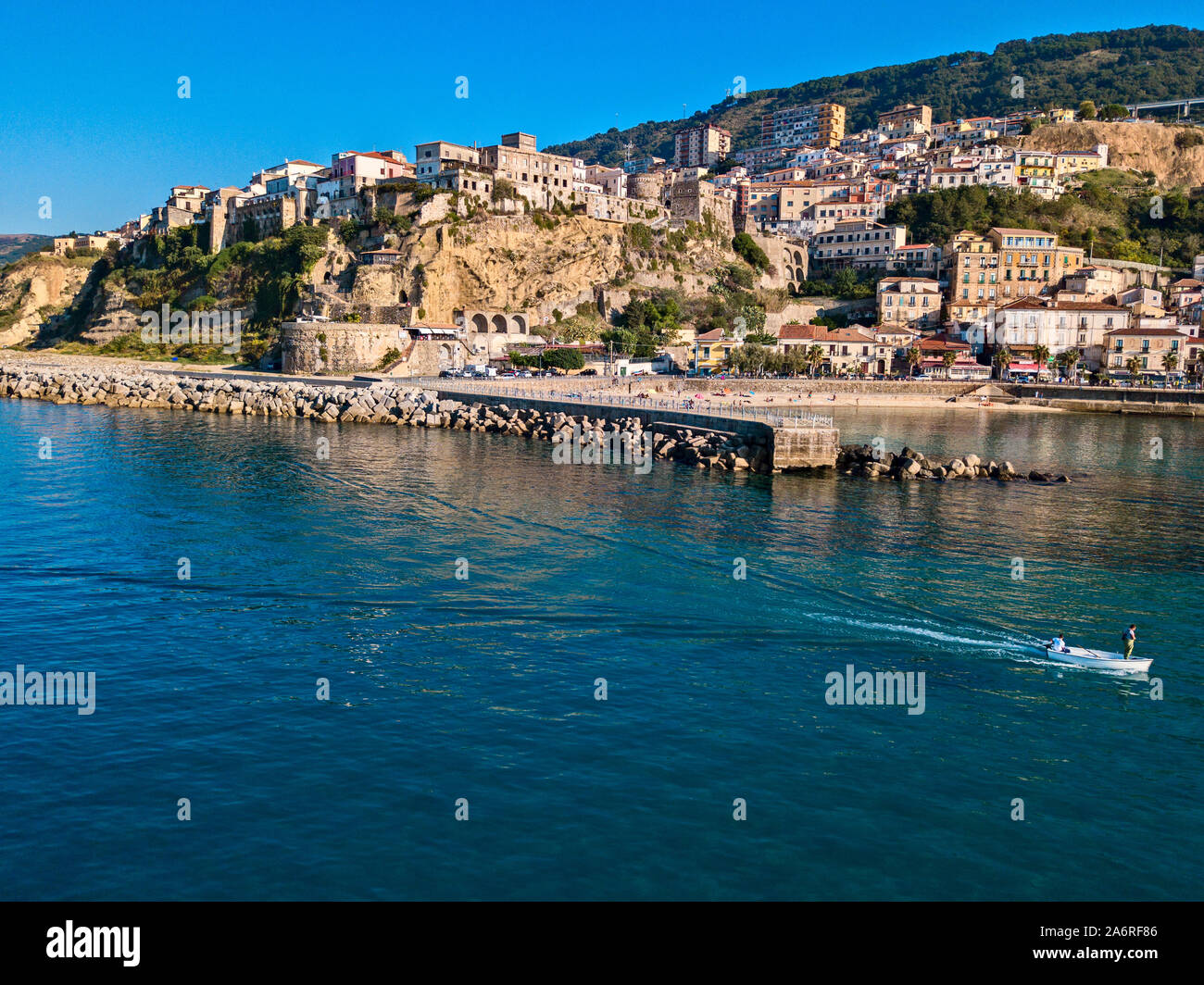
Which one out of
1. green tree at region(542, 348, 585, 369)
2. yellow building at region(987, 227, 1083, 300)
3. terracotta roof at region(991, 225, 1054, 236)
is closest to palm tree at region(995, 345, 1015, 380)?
yellow building at region(987, 227, 1083, 300)

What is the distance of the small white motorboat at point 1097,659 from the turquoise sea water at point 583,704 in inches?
10.6

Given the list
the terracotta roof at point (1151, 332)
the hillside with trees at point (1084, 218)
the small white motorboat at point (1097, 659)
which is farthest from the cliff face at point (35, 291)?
the small white motorboat at point (1097, 659)

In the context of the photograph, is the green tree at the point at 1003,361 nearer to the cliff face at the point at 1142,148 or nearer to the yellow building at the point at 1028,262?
the yellow building at the point at 1028,262

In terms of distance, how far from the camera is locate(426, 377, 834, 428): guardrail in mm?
40094

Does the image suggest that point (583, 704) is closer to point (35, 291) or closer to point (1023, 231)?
point (1023, 231)

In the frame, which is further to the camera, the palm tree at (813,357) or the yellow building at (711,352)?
the yellow building at (711,352)

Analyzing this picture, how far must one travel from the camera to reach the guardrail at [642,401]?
4009 centimetres

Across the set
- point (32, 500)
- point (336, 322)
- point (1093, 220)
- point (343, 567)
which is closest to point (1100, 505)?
point (343, 567)

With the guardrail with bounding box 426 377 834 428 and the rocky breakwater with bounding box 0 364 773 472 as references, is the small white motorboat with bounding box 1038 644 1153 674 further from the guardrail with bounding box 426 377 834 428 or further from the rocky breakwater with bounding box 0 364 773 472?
the guardrail with bounding box 426 377 834 428

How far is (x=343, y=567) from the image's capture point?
21562 millimetres

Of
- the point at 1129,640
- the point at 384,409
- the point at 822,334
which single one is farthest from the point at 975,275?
the point at 1129,640

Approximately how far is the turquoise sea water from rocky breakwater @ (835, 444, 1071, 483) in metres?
6.92

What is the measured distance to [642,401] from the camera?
53.6 meters
